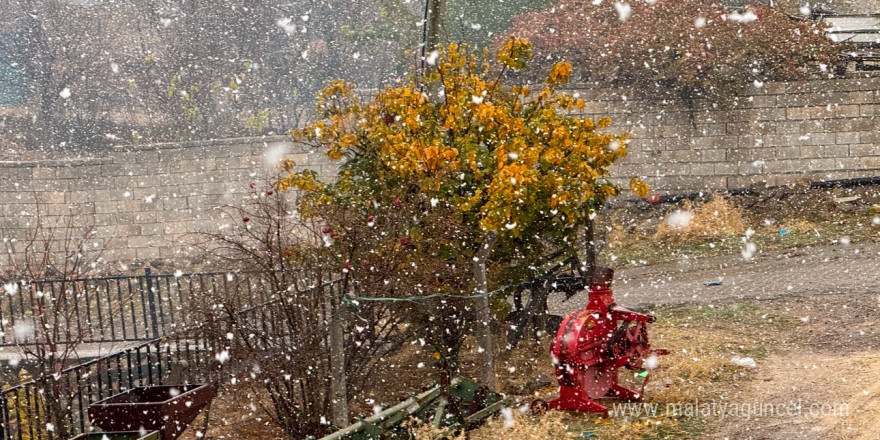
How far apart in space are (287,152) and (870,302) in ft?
38.0

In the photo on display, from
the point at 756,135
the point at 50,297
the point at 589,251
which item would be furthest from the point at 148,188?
the point at 589,251

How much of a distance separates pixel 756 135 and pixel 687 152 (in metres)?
1.17

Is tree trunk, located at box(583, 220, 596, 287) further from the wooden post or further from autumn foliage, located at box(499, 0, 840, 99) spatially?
autumn foliage, located at box(499, 0, 840, 99)

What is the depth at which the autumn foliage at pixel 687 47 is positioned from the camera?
54.1ft

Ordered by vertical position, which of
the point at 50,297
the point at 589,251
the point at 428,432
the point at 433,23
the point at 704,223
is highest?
the point at 433,23

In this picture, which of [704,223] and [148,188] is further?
[148,188]

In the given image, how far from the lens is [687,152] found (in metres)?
16.8

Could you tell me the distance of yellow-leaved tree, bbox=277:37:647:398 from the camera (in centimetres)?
811

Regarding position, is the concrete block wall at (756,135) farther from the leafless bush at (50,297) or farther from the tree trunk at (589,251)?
the leafless bush at (50,297)

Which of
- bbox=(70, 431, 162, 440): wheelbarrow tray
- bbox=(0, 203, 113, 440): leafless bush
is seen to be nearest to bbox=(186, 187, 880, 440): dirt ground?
bbox=(0, 203, 113, 440): leafless bush

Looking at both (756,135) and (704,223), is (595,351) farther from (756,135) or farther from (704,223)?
(756,135)

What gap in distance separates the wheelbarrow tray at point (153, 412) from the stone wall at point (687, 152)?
10486 mm

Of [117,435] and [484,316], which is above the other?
[484,316]

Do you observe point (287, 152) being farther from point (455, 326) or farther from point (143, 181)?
point (455, 326)
